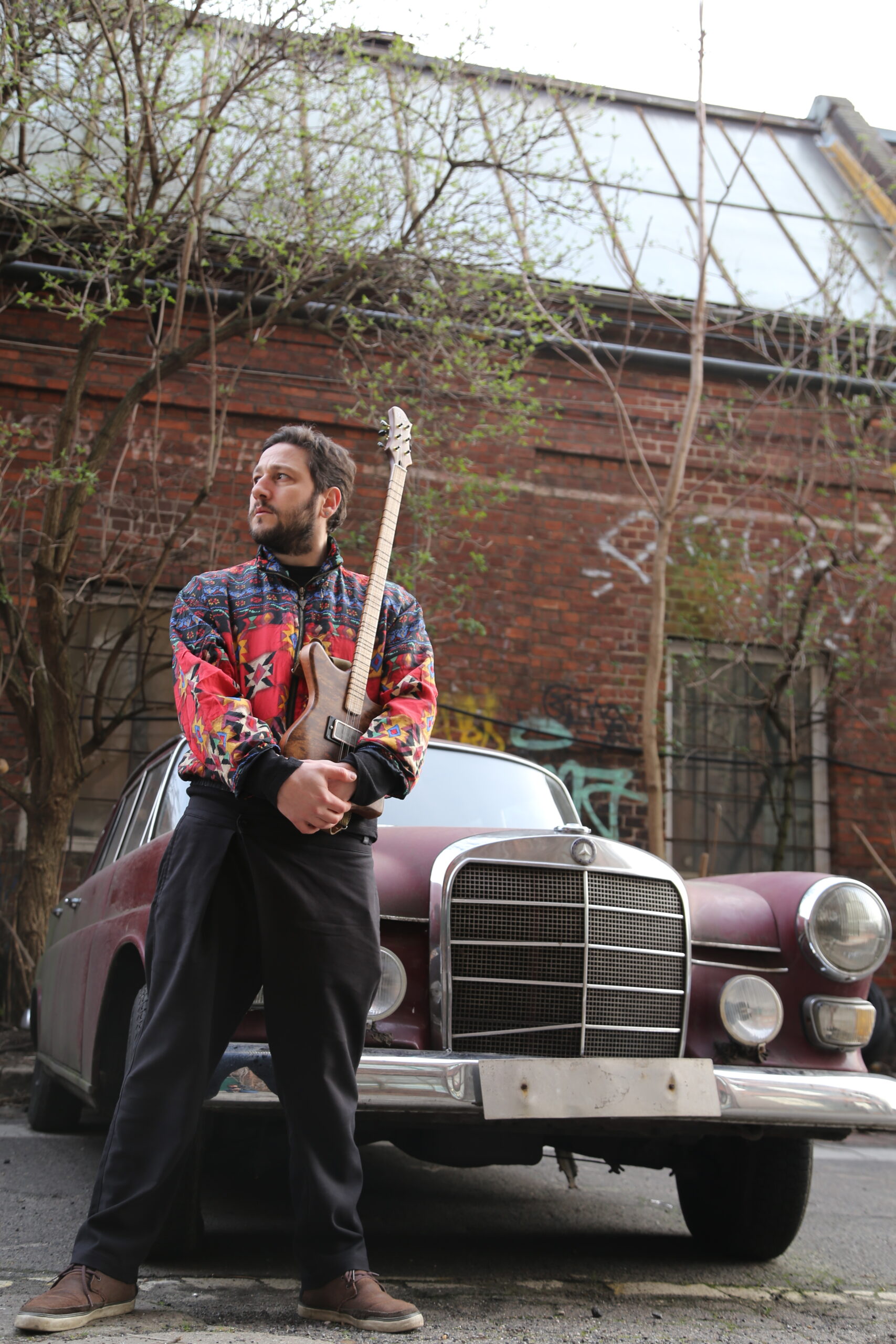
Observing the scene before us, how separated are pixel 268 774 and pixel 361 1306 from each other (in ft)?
3.31

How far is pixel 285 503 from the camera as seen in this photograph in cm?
256

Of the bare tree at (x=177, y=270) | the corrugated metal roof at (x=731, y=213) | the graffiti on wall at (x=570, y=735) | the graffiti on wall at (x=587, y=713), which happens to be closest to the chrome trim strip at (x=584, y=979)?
the bare tree at (x=177, y=270)

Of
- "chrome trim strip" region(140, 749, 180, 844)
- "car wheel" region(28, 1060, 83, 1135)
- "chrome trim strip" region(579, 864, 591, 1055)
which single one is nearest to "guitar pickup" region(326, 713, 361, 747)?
"chrome trim strip" region(579, 864, 591, 1055)

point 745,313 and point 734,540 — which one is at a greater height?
point 745,313

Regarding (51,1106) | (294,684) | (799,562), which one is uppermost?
(799,562)

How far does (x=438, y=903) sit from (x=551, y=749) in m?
5.97

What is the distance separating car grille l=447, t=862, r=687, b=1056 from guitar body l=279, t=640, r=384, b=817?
0.74 meters

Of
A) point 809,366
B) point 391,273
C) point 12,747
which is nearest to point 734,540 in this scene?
point 809,366

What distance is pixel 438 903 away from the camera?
3010 millimetres

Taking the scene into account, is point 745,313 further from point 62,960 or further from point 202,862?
point 202,862

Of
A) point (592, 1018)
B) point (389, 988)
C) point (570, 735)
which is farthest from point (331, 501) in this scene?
point (570, 735)

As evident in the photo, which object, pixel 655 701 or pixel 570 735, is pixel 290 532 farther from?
pixel 570 735

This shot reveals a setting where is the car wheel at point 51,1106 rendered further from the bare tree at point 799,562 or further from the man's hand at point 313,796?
the bare tree at point 799,562

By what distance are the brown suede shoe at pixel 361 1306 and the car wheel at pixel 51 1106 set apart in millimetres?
2927
